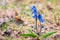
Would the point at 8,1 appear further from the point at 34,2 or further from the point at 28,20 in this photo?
the point at 28,20

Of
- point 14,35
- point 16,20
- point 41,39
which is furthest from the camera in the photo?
point 16,20

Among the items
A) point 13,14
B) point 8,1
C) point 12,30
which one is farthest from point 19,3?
point 12,30

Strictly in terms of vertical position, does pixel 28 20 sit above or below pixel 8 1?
below

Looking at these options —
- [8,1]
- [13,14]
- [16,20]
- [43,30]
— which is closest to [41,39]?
[43,30]

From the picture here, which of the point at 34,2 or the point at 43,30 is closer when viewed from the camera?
the point at 43,30

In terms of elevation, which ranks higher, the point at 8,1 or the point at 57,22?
the point at 8,1

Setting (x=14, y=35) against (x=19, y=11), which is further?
(x=19, y=11)

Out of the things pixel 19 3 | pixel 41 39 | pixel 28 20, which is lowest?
pixel 41 39

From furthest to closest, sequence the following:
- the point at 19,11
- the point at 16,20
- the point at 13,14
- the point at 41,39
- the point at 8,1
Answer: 1. the point at 8,1
2. the point at 19,11
3. the point at 13,14
4. the point at 16,20
5. the point at 41,39

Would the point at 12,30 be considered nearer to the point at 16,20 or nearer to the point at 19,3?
the point at 16,20
